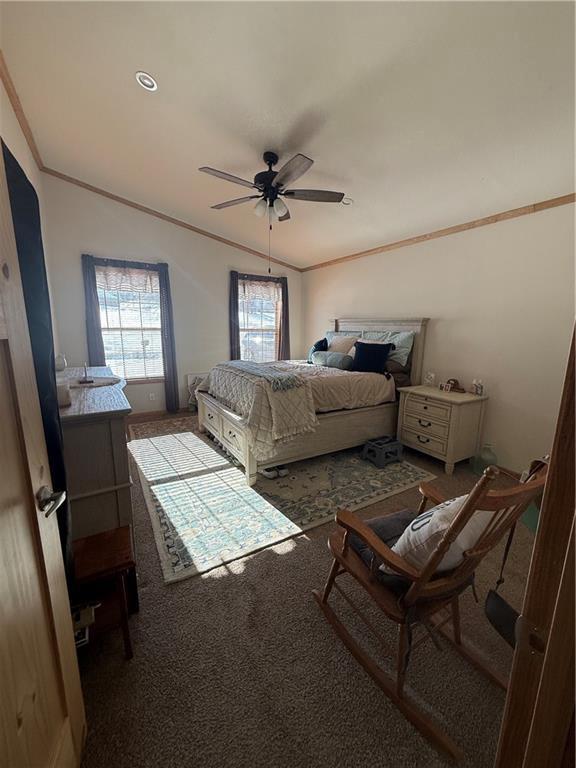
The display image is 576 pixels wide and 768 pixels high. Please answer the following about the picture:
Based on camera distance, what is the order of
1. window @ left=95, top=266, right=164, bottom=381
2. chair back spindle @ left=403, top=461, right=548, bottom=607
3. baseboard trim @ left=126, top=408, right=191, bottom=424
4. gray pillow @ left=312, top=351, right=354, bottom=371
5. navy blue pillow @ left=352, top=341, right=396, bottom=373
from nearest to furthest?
1. chair back spindle @ left=403, top=461, right=548, bottom=607
2. navy blue pillow @ left=352, top=341, right=396, bottom=373
3. gray pillow @ left=312, top=351, right=354, bottom=371
4. window @ left=95, top=266, right=164, bottom=381
5. baseboard trim @ left=126, top=408, right=191, bottom=424

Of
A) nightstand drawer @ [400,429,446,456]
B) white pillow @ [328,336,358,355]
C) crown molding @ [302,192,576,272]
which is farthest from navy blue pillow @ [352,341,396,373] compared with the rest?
crown molding @ [302,192,576,272]

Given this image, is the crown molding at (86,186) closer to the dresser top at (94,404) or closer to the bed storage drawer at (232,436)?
the dresser top at (94,404)

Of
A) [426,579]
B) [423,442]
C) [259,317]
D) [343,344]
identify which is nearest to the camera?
[426,579]

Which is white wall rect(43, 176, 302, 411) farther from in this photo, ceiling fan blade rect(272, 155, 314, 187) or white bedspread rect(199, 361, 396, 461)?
ceiling fan blade rect(272, 155, 314, 187)

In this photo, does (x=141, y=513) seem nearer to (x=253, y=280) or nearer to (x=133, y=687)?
(x=133, y=687)

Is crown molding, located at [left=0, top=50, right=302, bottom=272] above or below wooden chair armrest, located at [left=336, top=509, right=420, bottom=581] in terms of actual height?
above

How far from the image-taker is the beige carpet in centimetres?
104

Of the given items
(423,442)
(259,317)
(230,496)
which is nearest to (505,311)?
(423,442)

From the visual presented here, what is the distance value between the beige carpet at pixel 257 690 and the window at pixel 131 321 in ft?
11.4

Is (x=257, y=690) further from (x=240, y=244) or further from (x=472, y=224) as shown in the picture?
(x=240, y=244)

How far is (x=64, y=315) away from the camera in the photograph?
396cm

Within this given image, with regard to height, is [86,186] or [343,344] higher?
[86,186]

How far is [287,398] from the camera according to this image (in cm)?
279

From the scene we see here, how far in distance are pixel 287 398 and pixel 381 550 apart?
1769 mm
